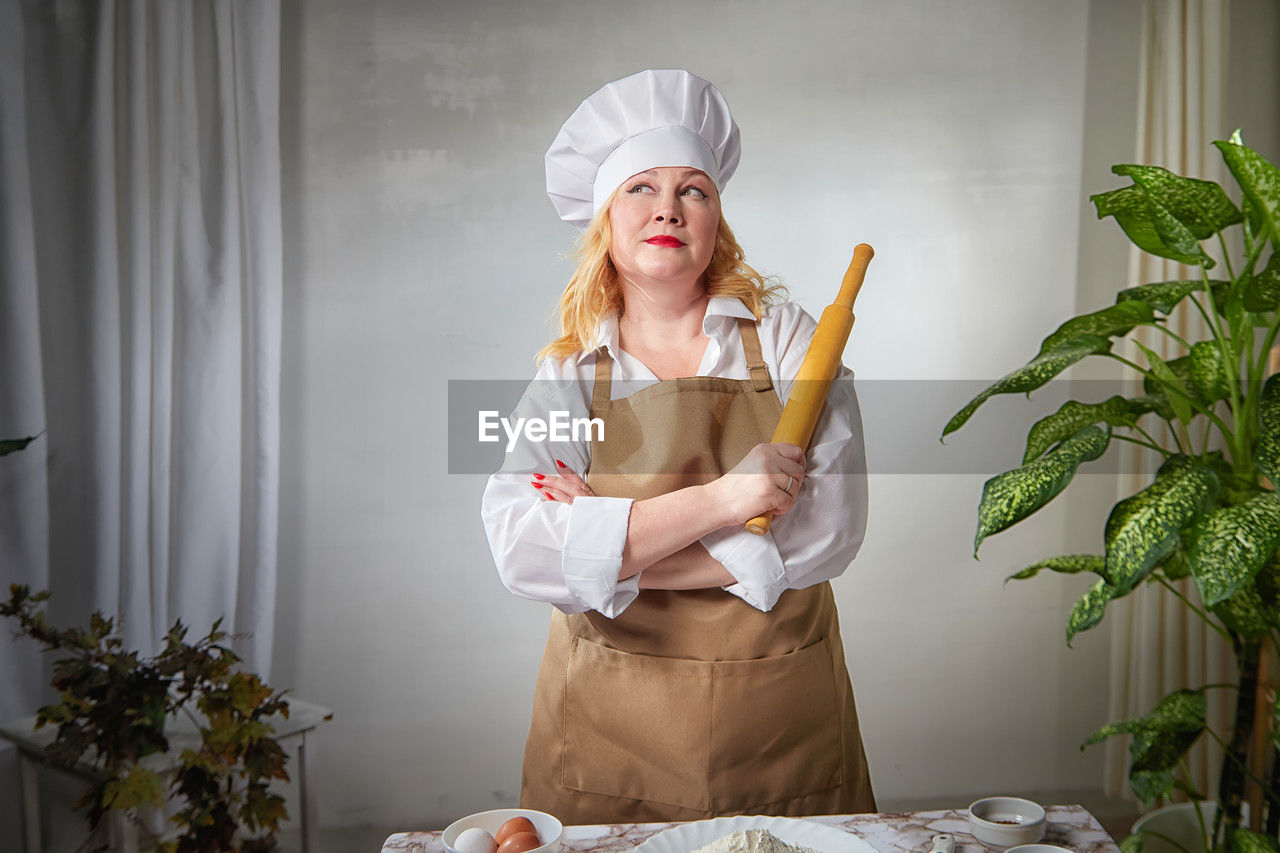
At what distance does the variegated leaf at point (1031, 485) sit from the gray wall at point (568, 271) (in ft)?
3.00

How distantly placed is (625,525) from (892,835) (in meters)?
0.63

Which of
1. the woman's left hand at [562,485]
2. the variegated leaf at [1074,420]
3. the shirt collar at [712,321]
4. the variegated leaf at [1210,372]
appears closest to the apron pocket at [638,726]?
the woman's left hand at [562,485]

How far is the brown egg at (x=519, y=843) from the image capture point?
126 cm

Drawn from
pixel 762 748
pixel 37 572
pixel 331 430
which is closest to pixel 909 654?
pixel 762 748

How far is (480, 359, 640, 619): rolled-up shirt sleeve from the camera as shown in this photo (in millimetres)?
1726

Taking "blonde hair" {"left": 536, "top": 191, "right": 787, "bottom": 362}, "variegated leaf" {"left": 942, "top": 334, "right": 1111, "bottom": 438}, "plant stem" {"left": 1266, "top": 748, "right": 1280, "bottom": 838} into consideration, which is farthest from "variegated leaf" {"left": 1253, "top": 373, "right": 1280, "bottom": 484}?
"blonde hair" {"left": 536, "top": 191, "right": 787, "bottom": 362}

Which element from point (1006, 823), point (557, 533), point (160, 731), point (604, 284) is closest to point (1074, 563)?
point (1006, 823)

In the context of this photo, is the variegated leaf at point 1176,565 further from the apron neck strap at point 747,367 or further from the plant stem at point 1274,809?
the apron neck strap at point 747,367

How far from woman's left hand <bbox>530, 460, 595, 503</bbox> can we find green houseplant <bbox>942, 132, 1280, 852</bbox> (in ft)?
2.09

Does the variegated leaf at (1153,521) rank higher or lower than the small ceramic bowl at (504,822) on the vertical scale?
higher

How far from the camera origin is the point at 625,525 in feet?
5.65

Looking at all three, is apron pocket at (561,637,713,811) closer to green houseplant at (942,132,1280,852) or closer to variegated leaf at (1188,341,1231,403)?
green houseplant at (942,132,1280,852)

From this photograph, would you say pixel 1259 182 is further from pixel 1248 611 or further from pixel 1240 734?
pixel 1240 734

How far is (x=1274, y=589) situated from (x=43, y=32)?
2378 millimetres
